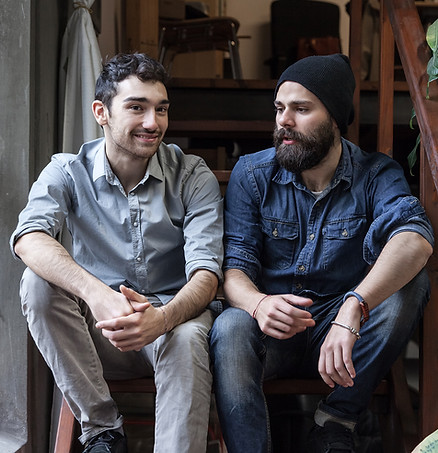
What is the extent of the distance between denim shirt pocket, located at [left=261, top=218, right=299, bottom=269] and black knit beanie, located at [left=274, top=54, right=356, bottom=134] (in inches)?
13.5

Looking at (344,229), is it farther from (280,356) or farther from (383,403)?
(383,403)

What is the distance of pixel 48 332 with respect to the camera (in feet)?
5.93

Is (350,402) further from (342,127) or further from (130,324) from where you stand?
(342,127)

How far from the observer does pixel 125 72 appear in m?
2.08

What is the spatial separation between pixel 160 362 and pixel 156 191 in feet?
1.77

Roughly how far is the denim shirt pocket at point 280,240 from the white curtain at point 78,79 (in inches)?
30.9

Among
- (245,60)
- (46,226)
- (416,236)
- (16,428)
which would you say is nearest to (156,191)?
(46,226)

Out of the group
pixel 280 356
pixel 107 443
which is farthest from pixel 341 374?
pixel 107 443

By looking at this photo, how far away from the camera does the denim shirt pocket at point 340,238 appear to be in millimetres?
1975

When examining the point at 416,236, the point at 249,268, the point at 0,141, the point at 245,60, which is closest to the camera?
the point at 416,236

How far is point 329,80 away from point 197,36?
2.18 metres

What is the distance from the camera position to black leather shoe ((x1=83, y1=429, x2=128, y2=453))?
5.99 ft

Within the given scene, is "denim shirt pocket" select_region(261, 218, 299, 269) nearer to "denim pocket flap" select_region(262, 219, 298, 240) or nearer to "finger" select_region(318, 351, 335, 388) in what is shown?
"denim pocket flap" select_region(262, 219, 298, 240)

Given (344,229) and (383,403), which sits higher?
(344,229)
